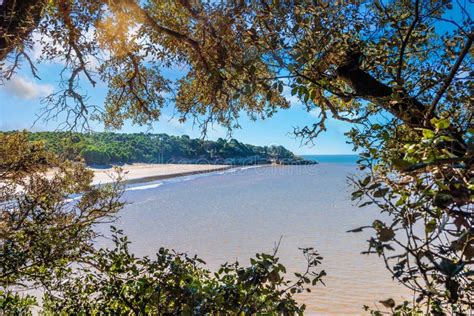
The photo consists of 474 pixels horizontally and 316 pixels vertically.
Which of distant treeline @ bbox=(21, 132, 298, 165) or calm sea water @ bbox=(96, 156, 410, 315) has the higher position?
distant treeline @ bbox=(21, 132, 298, 165)

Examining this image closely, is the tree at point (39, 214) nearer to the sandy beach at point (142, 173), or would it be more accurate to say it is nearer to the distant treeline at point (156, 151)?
the sandy beach at point (142, 173)

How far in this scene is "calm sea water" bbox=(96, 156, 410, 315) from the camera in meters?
6.21

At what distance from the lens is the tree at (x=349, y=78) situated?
803 millimetres

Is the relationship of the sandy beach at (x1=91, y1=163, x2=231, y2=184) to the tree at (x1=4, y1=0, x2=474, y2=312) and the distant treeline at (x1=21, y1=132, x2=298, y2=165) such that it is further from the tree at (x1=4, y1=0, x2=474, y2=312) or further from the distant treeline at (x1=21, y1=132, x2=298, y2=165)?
the tree at (x1=4, y1=0, x2=474, y2=312)

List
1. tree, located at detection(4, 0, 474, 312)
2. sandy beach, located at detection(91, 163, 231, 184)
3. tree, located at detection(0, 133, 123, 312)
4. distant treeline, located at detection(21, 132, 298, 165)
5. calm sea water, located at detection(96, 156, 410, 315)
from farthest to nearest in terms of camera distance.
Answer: distant treeline, located at detection(21, 132, 298, 165)
sandy beach, located at detection(91, 163, 231, 184)
calm sea water, located at detection(96, 156, 410, 315)
tree, located at detection(0, 133, 123, 312)
tree, located at detection(4, 0, 474, 312)

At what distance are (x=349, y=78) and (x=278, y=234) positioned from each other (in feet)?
32.5

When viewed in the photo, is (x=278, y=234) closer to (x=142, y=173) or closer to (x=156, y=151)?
(x=142, y=173)

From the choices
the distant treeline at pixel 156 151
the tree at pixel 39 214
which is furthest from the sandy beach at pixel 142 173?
the tree at pixel 39 214

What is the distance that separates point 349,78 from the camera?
2229mm

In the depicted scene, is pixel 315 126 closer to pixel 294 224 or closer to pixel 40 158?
pixel 40 158

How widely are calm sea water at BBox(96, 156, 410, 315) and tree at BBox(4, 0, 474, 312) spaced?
26.9 inches

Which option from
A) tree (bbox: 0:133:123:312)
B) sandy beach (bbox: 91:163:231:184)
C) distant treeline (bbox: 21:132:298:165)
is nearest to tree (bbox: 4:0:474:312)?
tree (bbox: 0:133:123:312)

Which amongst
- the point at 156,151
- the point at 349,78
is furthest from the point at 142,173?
the point at 349,78

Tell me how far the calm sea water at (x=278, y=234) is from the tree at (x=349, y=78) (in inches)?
26.9
